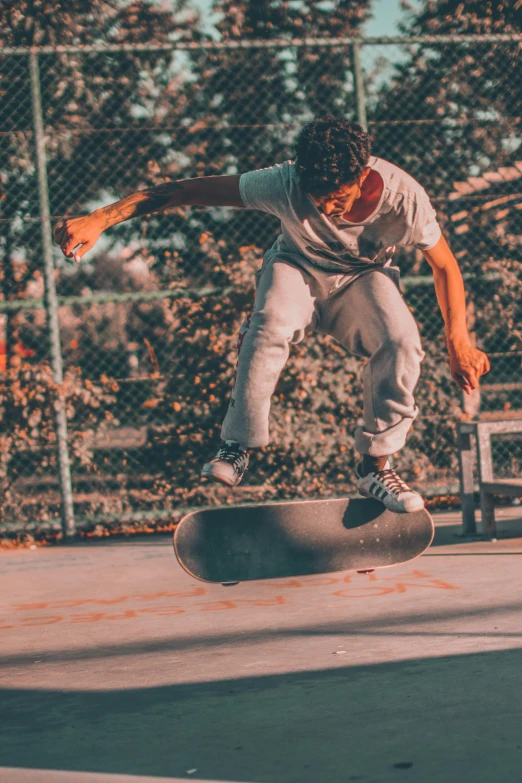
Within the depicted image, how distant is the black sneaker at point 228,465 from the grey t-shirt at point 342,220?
0.78m

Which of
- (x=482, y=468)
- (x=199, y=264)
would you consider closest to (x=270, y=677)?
(x=482, y=468)

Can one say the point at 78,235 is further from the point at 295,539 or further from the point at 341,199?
the point at 295,539

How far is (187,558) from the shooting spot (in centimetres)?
371

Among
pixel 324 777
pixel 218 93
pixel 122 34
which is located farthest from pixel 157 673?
pixel 122 34

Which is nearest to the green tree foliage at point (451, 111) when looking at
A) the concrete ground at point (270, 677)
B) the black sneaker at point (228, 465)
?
the concrete ground at point (270, 677)

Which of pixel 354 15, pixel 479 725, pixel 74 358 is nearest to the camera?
pixel 479 725

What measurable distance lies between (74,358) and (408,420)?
4.45 m

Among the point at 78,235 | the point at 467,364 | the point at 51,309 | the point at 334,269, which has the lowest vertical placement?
the point at 467,364

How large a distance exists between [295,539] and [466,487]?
9.13ft

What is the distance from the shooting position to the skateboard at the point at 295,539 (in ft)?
12.3

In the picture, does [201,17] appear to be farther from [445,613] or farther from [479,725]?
[479,725]

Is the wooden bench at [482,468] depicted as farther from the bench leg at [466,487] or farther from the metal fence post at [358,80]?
the metal fence post at [358,80]

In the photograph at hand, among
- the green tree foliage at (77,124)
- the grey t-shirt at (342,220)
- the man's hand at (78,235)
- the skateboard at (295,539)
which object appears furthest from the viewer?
the green tree foliage at (77,124)

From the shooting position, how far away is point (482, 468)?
247 inches
